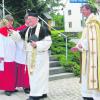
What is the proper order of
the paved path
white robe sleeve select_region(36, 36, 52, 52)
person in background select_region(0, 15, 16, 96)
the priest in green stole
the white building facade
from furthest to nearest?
1. the white building facade
2. person in background select_region(0, 15, 16, 96)
3. the paved path
4. white robe sleeve select_region(36, 36, 52, 52)
5. the priest in green stole

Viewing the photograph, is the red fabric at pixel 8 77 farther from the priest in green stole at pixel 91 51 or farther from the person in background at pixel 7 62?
the priest in green stole at pixel 91 51

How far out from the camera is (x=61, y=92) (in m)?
10.5

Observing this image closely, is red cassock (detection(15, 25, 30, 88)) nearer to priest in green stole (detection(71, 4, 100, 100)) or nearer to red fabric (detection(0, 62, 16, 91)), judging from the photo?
red fabric (detection(0, 62, 16, 91))

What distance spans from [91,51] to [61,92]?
2.49 metres

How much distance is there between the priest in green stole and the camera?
27.1 ft

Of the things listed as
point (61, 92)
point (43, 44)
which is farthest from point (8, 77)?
point (43, 44)

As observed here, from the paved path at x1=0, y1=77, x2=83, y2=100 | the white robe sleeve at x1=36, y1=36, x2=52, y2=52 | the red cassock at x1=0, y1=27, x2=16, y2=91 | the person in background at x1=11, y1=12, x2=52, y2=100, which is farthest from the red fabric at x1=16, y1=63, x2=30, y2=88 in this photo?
the white robe sleeve at x1=36, y1=36, x2=52, y2=52

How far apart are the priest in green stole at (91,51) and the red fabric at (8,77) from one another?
8.19ft

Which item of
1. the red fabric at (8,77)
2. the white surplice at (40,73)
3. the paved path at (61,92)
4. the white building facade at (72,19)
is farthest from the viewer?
the white building facade at (72,19)

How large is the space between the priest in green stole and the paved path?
1.29m

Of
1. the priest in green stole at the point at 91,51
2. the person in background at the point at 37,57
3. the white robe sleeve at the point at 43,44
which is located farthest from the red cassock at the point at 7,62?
the priest in green stole at the point at 91,51

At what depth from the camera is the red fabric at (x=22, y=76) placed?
10539mm

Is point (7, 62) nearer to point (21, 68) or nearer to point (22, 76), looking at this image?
point (21, 68)

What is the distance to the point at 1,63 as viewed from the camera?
34.1 feet
